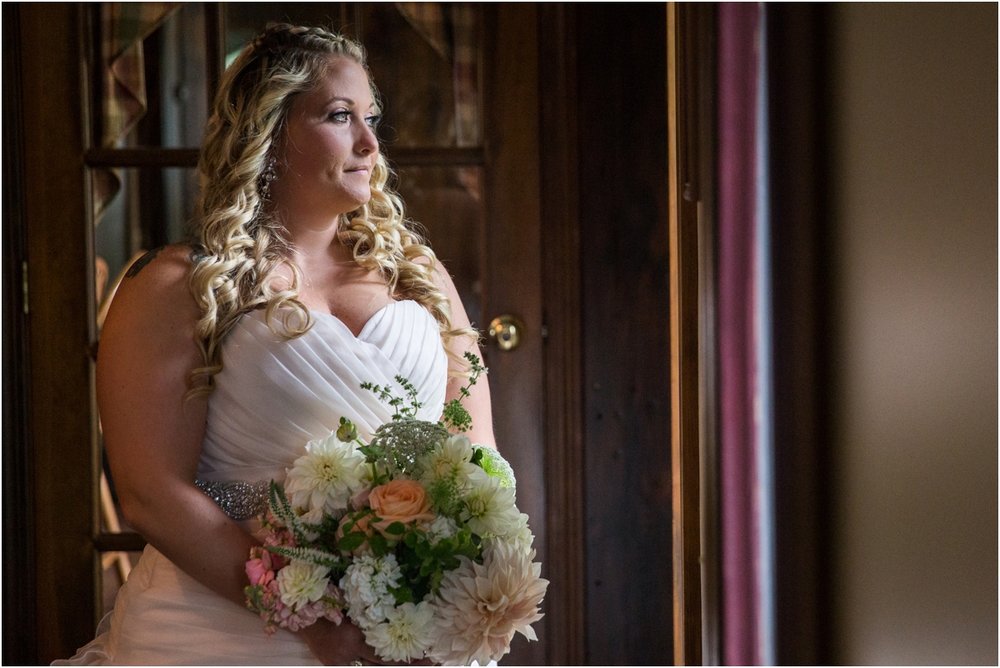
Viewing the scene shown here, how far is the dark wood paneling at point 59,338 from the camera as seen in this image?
2.65 m

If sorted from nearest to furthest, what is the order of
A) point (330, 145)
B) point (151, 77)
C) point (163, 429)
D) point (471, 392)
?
point (163, 429) < point (330, 145) < point (471, 392) < point (151, 77)

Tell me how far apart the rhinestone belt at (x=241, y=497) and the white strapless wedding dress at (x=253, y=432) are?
13mm

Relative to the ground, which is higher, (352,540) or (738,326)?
(738,326)

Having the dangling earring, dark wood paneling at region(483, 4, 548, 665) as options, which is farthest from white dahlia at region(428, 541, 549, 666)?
dark wood paneling at region(483, 4, 548, 665)

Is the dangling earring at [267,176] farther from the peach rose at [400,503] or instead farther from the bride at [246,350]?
the peach rose at [400,503]

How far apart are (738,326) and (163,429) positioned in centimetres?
124

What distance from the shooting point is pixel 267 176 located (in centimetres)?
186

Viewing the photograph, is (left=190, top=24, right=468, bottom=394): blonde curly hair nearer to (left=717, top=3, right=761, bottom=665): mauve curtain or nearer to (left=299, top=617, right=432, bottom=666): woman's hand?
(left=299, top=617, right=432, bottom=666): woman's hand

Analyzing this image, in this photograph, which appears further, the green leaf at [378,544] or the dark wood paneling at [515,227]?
the dark wood paneling at [515,227]

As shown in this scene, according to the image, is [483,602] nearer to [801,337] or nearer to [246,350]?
[246,350]

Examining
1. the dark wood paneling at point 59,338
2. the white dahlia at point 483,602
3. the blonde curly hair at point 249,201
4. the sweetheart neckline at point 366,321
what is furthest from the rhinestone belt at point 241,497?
the dark wood paneling at point 59,338

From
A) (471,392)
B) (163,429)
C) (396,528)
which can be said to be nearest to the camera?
(396,528)

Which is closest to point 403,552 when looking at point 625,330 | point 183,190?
point 625,330

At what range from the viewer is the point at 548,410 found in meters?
2.74
